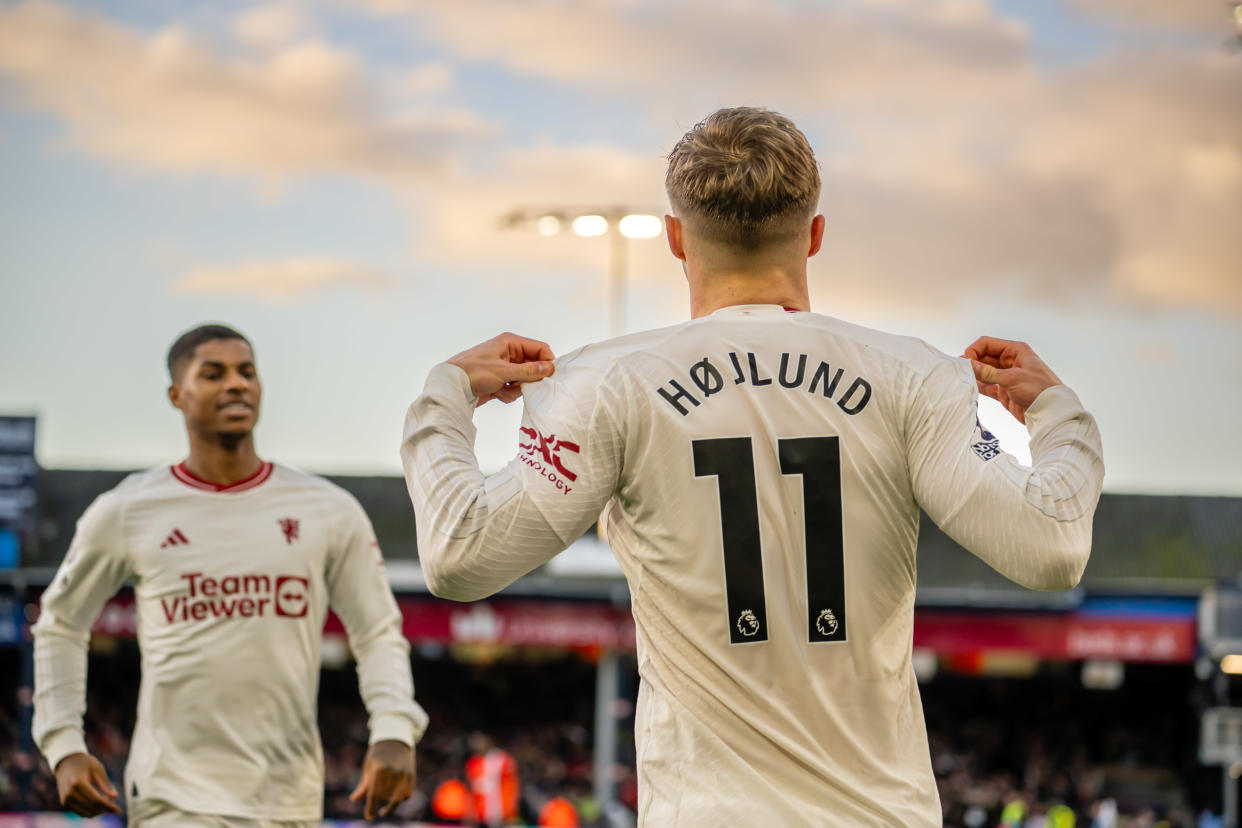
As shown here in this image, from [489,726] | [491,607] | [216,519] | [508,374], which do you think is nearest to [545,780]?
[491,607]

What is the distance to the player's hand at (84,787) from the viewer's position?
4879 millimetres

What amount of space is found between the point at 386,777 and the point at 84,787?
96 centimetres

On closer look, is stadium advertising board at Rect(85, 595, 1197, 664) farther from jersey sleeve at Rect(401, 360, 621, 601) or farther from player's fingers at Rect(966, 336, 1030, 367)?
jersey sleeve at Rect(401, 360, 621, 601)

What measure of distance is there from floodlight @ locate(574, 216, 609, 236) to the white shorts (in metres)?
14.3

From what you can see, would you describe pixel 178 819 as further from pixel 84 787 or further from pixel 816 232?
pixel 816 232

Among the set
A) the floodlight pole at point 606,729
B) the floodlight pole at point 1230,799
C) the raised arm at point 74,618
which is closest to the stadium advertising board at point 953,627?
the floodlight pole at point 606,729

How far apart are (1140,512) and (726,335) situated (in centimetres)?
3753

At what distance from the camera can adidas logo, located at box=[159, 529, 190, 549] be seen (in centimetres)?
527

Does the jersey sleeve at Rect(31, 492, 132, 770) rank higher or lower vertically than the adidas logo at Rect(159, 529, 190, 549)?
lower

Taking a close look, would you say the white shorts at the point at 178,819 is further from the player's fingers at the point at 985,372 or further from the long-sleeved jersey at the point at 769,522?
the player's fingers at the point at 985,372

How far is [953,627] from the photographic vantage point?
28703mm

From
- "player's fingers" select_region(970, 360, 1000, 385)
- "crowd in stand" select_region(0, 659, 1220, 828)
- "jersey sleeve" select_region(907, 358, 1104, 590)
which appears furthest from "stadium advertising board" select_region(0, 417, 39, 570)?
"jersey sleeve" select_region(907, 358, 1104, 590)

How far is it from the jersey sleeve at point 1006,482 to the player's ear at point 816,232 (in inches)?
11.5

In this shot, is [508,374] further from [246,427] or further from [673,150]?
[246,427]
